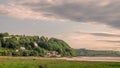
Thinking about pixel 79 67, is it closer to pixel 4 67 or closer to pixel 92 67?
pixel 92 67

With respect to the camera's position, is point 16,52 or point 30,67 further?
point 16,52

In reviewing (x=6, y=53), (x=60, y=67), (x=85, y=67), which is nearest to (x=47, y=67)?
(x=60, y=67)

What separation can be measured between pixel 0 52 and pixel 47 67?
384ft

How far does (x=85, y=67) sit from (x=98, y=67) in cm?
290

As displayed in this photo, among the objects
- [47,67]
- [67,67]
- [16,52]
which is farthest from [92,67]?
[16,52]

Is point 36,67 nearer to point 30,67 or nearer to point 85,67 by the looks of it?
point 30,67

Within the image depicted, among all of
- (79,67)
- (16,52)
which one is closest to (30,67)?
(79,67)

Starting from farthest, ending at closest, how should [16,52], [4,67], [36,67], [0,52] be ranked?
[16,52]
[0,52]
[36,67]
[4,67]

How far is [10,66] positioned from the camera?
209ft

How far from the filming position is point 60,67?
67688 millimetres

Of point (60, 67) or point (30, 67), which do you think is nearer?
point (30, 67)

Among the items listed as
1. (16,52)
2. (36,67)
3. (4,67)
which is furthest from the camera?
(16,52)

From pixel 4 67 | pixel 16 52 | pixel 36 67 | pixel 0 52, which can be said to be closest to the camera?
pixel 4 67

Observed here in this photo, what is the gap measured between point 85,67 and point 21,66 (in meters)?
14.0
